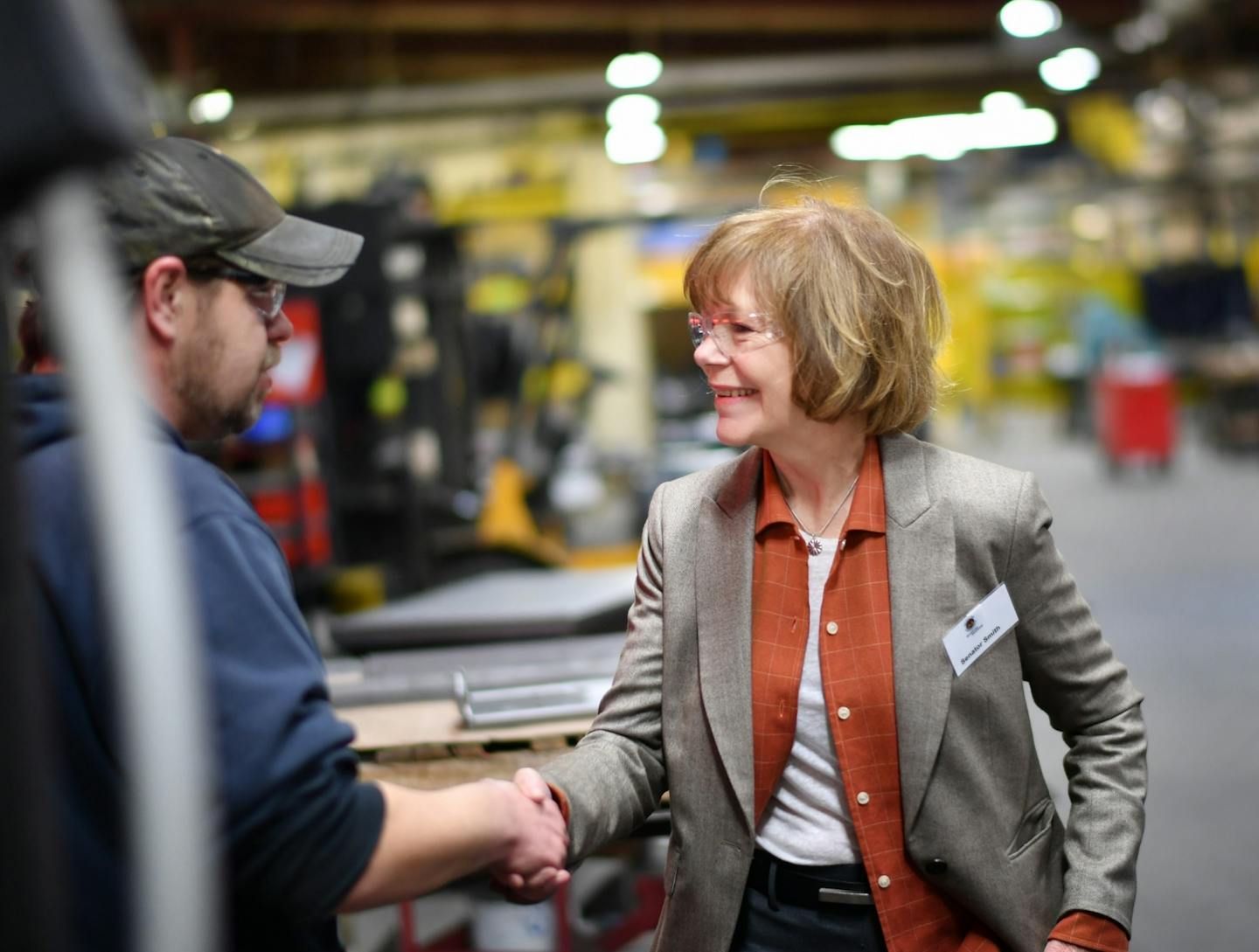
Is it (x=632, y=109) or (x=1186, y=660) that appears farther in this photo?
(x=632, y=109)

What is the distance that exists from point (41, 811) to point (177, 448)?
23.5 inches

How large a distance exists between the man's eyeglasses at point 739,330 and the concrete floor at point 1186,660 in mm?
2377

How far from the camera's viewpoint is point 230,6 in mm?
9734

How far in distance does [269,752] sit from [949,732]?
0.90 m

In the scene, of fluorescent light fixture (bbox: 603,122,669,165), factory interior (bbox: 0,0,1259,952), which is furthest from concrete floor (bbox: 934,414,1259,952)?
fluorescent light fixture (bbox: 603,122,669,165)

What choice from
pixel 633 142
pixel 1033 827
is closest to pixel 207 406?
pixel 1033 827

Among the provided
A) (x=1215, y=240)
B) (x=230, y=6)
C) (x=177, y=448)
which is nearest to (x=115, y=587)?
(x=177, y=448)

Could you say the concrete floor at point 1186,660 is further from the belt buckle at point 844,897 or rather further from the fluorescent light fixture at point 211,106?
the fluorescent light fixture at point 211,106

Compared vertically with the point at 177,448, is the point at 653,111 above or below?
above

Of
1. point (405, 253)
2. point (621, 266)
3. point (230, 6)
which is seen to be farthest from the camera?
point (621, 266)

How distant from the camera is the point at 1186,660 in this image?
→ 19.5ft

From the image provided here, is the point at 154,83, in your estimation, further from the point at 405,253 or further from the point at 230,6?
the point at 405,253

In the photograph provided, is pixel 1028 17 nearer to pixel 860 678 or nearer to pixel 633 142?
pixel 633 142

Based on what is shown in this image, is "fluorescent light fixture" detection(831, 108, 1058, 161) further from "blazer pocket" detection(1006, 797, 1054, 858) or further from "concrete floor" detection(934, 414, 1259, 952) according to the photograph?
"blazer pocket" detection(1006, 797, 1054, 858)
